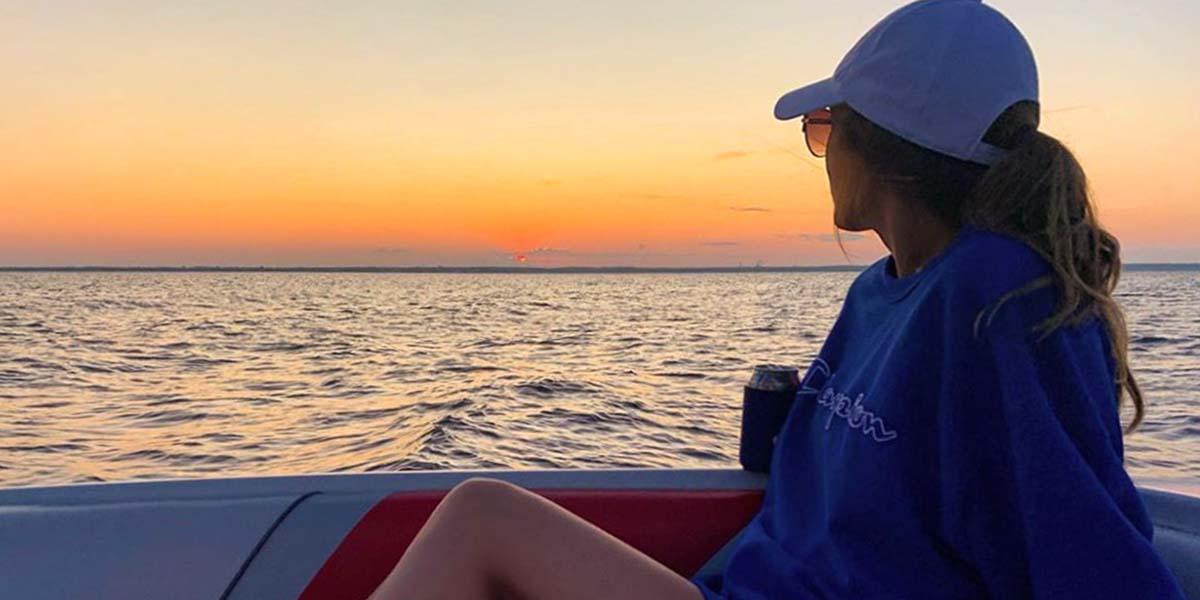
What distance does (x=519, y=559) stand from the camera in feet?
5.27

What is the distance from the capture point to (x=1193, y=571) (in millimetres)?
1703

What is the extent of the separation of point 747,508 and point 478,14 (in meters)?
8.80

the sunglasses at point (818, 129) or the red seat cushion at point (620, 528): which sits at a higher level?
the sunglasses at point (818, 129)

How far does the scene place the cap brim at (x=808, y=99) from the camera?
5.24ft

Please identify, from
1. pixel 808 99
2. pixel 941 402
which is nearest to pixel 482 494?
pixel 941 402

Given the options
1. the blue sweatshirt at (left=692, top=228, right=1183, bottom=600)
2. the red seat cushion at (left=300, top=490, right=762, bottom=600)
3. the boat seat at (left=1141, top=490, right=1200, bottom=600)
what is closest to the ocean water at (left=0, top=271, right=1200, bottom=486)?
the red seat cushion at (left=300, top=490, right=762, bottom=600)

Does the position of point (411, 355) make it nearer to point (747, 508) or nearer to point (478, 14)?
point (478, 14)

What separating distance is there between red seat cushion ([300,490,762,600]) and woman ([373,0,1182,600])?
28 cm

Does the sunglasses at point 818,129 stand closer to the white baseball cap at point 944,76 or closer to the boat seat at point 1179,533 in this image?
the white baseball cap at point 944,76

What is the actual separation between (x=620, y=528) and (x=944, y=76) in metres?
1.14

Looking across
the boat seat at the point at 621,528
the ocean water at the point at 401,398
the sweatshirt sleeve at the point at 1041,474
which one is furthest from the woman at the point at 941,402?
the ocean water at the point at 401,398

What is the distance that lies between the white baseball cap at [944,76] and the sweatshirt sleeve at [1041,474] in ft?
1.14

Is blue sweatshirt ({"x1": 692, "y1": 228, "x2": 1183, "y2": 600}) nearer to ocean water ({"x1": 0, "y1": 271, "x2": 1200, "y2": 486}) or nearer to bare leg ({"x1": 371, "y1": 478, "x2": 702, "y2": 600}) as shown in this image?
bare leg ({"x1": 371, "y1": 478, "x2": 702, "y2": 600})

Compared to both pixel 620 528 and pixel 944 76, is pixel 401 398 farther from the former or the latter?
pixel 944 76
